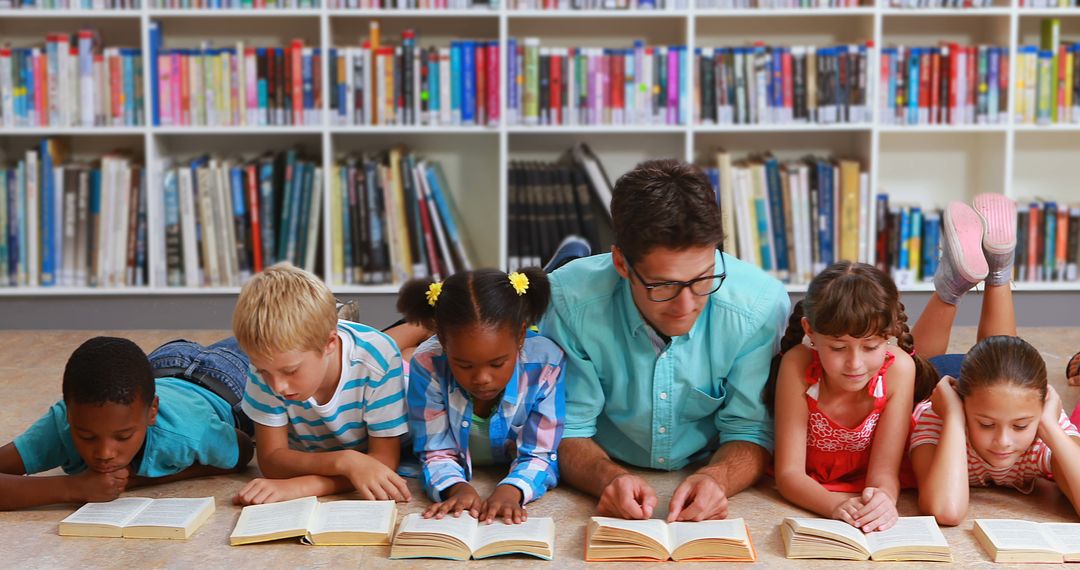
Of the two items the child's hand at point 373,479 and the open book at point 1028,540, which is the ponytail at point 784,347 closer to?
the open book at point 1028,540

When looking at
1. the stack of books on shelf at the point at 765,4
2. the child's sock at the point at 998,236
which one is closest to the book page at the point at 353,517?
the child's sock at the point at 998,236

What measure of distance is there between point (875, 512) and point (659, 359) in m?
0.43

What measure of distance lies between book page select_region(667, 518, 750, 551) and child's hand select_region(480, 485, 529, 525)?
23 cm

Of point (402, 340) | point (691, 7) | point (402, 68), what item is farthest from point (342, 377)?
point (691, 7)

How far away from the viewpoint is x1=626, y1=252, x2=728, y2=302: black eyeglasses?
1.82 metres

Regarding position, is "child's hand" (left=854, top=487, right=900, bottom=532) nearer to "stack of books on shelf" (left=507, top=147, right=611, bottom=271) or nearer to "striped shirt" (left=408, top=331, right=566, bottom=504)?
"striped shirt" (left=408, top=331, right=566, bottom=504)

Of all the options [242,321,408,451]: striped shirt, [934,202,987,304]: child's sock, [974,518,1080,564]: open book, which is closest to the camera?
[974,518,1080,564]: open book

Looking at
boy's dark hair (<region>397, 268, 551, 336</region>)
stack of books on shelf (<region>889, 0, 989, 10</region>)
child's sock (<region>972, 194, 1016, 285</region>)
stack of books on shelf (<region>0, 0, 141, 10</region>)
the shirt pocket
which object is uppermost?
stack of books on shelf (<region>889, 0, 989, 10</region>)

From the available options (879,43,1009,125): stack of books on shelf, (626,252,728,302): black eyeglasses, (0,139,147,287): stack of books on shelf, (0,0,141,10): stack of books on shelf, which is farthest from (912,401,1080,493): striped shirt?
(0,0,141,10): stack of books on shelf

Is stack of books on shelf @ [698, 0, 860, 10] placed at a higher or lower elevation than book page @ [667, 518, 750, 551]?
higher

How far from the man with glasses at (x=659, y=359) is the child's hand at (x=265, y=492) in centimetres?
45

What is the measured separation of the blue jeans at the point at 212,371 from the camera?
2.25 metres

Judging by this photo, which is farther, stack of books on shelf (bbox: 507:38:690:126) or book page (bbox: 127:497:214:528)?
stack of books on shelf (bbox: 507:38:690:126)

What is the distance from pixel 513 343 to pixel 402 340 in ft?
2.84
